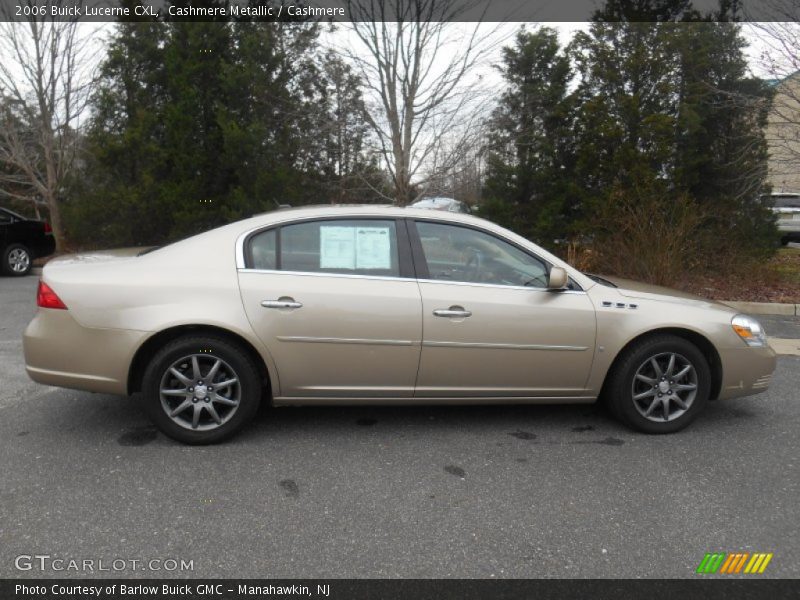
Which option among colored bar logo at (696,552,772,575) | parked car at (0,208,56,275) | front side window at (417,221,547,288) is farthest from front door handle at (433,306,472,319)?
parked car at (0,208,56,275)

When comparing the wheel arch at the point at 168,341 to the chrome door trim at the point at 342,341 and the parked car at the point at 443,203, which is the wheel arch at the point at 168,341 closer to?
the chrome door trim at the point at 342,341

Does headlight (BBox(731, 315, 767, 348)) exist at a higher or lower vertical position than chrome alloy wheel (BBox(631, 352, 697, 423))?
higher

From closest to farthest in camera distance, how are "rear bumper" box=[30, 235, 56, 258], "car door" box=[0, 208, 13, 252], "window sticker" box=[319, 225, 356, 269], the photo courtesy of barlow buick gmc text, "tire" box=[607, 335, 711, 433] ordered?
the photo courtesy of barlow buick gmc text, "window sticker" box=[319, 225, 356, 269], "tire" box=[607, 335, 711, 433], "car door" box=[0, 208, 13, 252], "rear bumper" box=[30, 235, 56, 258]

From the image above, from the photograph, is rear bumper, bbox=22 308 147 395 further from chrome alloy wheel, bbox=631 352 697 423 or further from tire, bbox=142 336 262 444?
chrome alloy wheel, bbox=631 352 697 423

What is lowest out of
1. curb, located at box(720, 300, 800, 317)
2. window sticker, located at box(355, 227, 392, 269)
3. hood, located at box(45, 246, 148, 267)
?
curb, located at box(720, 300, 800, 317)

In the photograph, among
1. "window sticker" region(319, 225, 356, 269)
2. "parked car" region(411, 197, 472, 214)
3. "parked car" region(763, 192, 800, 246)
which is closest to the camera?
"window sticker" region(319, 225, 356, 269)

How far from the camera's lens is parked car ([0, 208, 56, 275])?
1137cm

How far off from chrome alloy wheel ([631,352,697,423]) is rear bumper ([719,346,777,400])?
24 centimetres

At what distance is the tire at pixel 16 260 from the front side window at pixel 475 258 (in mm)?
10781

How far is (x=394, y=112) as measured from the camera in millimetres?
9656

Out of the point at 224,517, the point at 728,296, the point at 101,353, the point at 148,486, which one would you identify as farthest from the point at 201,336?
the point at 728,296

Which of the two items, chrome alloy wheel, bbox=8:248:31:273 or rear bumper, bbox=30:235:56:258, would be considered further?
rear bumper, bbox=30:235:56:258

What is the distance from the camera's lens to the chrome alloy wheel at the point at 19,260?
11.4 m
